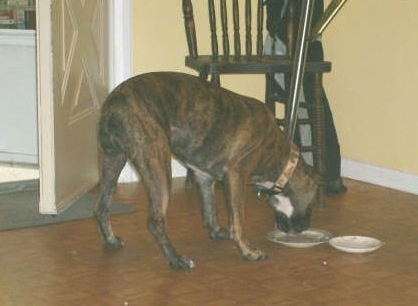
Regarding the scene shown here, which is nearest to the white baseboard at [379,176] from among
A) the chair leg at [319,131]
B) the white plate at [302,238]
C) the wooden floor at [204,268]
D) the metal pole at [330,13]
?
the wooden floor at [204,268]

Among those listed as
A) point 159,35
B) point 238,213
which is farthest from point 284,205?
point 159,35

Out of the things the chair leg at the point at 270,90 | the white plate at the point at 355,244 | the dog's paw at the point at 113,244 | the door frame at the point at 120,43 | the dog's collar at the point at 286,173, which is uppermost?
the door frame at the point at 120,43

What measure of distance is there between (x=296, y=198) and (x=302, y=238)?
0.59 ft

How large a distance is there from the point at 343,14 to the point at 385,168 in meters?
0.88

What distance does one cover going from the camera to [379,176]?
479cm

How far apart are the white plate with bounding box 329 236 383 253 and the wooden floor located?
0.03 m

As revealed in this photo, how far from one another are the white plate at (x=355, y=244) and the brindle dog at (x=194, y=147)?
16cm

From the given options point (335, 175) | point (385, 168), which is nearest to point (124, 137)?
point (335, 175)

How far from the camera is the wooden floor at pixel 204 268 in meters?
2.97

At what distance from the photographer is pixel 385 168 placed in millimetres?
4762

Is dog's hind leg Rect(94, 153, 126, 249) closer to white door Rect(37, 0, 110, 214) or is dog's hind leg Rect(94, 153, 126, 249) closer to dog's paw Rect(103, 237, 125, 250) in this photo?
dog's paw Rect(103, 237, 125, 250)

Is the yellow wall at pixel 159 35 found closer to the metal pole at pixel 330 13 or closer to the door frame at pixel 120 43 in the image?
the door frame at pixel 120 43

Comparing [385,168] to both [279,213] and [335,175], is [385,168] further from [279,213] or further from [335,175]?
[279,213]

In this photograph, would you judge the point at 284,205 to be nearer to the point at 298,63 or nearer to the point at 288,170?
the point at 288,170
